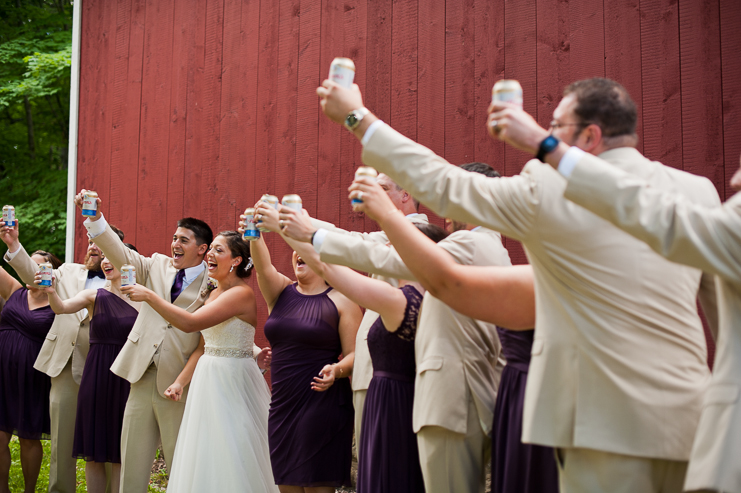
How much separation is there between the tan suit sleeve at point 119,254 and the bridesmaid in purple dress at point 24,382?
1245 millimetres

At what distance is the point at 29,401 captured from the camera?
18.0 ft

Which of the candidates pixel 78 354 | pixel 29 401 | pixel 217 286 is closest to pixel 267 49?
pixel 217 286

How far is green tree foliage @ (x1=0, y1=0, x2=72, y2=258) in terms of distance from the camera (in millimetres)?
10656

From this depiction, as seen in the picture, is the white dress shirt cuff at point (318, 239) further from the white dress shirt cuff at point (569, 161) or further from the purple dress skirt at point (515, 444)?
the white dress shirt cuff at point (569, 161)

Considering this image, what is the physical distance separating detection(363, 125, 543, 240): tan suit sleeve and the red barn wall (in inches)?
101

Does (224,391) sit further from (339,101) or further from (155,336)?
(339,101)

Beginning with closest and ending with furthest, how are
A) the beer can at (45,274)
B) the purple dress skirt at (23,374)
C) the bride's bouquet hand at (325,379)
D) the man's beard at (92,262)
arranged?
the bride's bouquet hand at (325,379), the beer can at (45,274), the purple dress skirt at (23,374), the man's beard at (92,262)

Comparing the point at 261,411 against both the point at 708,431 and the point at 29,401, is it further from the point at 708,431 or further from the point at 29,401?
the point at 708,431

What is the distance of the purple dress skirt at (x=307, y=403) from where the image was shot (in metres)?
3.82

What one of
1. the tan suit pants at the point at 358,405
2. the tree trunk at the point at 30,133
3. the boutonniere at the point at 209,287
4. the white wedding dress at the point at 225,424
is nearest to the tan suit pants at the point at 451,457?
the tan suit pants at the point at 358,405

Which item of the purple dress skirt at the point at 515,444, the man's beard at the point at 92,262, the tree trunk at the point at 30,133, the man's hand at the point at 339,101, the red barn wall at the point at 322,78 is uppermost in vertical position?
the tree trunk at the point at 30,133

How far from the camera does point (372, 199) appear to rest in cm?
232

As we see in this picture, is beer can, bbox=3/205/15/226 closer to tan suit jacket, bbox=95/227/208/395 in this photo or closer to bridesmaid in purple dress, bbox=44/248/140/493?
bridesmaid in purple dress, bbox=44/248/140/493

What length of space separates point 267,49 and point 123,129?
2.16 meters
